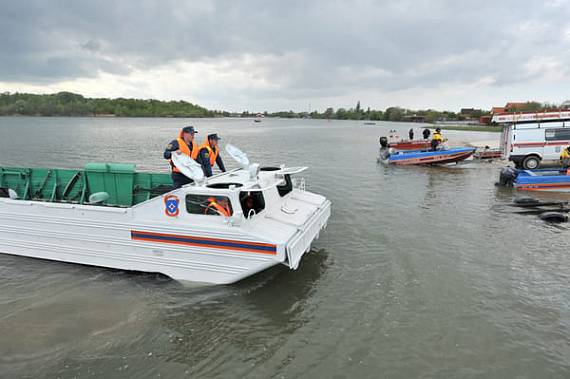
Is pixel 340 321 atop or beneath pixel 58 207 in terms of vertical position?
beneath

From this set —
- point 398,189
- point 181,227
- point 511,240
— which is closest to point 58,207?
point 181,227

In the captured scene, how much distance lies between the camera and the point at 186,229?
18.3 feet

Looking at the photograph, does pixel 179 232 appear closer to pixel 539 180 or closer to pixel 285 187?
pixel 285 187

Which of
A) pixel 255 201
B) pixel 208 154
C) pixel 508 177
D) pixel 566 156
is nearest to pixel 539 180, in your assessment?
pixel 508 177

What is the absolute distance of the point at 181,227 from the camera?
18.4ft

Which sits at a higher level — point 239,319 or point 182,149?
point 182,149

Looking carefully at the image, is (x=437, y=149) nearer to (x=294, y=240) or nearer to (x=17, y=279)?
(x=294, y=240)

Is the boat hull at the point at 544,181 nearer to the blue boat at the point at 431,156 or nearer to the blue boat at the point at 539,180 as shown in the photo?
the blue boat at the point at 539,180

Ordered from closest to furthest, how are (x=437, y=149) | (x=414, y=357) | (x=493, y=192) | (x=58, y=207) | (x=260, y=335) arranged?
(x=414, y=357), (x=260, y=335), (x=58, y=207), (x=493, y=192), (x=437, y=149)

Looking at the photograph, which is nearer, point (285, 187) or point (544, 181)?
point (285, 187)

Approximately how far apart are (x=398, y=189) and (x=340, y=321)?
413 inches

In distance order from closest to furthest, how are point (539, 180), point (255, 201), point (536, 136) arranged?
point (255, 201), point (539, 180), point (536, 136)

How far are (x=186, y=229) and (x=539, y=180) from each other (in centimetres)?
1494

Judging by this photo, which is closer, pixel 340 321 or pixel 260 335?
pixel 260 335
